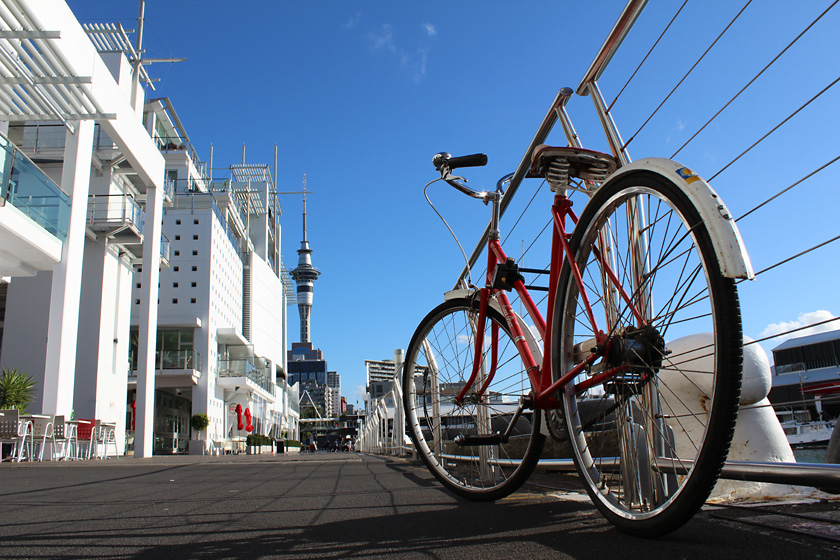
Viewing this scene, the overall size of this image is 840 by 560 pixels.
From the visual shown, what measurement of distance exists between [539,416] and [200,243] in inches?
1127

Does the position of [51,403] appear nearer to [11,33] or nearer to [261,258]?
[11,33]

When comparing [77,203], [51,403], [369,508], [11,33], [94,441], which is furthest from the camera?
[94,441]

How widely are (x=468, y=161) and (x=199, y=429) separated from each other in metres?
25.6

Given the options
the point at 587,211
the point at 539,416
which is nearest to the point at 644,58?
the point at 587,211

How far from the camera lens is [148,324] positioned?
14688mm

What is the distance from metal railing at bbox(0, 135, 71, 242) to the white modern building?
0.03 metres

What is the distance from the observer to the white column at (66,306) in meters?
10.7

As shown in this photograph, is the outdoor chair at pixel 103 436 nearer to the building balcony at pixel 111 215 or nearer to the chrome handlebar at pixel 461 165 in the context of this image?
the building balcony at pixel 111 215

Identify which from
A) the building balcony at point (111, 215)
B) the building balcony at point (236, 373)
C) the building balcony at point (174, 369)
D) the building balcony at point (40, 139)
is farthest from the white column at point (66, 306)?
the building balcony at point (236, 373)

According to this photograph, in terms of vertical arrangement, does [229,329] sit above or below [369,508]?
above

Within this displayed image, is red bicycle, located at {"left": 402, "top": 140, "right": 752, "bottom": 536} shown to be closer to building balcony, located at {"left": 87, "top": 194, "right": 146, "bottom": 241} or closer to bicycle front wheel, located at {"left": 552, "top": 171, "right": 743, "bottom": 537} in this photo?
bicycle front wheel, located at {"left": 552, "top": 171, "right": 743, "bottom": 537}

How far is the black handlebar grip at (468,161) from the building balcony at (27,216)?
8194 millimetres

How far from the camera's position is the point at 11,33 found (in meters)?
7.21

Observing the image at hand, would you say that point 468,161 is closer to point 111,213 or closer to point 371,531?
point 371,531
